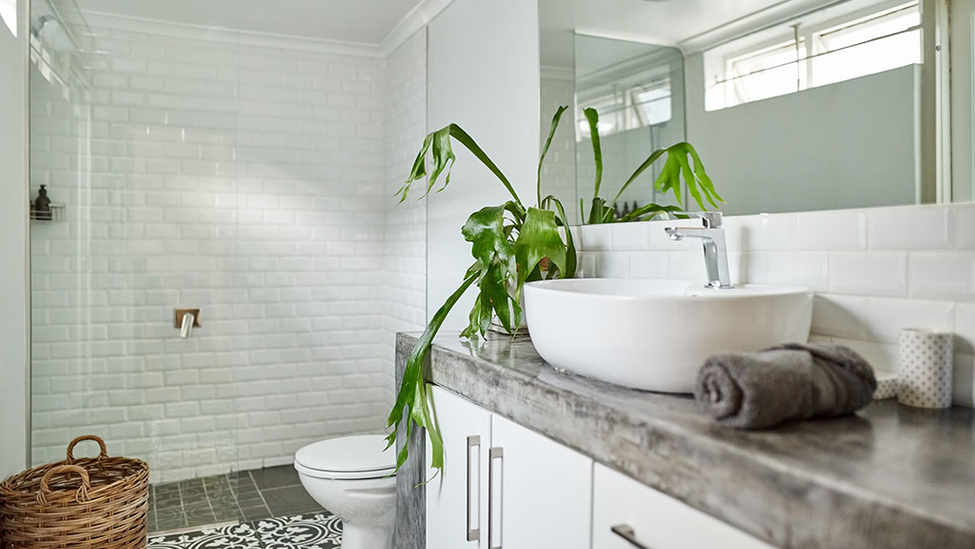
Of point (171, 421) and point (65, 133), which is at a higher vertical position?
point (65, 133)

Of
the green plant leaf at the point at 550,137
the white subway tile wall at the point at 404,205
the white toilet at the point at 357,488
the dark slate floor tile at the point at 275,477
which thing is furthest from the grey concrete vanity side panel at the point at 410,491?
the dark slate floor tile at the point at 275,477

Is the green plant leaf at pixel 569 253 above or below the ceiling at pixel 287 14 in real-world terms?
below

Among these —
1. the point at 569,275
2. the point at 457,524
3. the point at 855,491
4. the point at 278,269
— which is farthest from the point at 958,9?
the point at 278,269

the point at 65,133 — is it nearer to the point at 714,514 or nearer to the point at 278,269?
the point at 278,269

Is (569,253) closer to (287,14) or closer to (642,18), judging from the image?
(642,18)

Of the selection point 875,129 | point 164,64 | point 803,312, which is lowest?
point 803,312

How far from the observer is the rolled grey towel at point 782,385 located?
0.96 metres

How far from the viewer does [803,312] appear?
1311 millimetres

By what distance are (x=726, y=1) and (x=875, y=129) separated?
1.76 ft

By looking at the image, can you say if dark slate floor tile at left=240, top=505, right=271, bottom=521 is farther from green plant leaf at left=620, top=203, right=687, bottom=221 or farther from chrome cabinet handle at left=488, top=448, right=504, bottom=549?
green plant leaf at left=620, top=203, right=687, bottom=221

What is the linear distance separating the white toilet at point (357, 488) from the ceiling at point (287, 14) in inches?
70.2

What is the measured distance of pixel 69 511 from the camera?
2.14 m

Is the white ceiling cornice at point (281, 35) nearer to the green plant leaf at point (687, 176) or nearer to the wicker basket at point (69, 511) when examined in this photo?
the wicker basket at point (69, 511)

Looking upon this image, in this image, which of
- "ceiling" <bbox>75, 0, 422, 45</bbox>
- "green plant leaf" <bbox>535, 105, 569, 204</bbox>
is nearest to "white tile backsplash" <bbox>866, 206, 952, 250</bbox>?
"green plant leaf" <bbox>535, 105, 569, 204</bbox>
